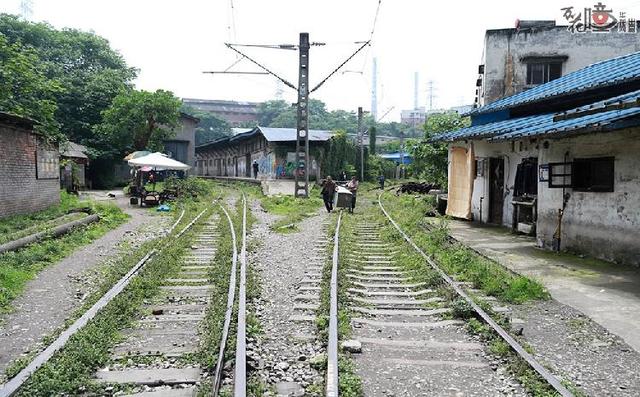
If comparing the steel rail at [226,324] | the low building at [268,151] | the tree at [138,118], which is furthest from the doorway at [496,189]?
the tree at [138,118]

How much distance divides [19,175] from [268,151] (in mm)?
24014

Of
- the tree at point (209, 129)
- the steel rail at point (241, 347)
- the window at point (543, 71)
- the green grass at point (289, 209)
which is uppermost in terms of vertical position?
the tree at point (209, 129)

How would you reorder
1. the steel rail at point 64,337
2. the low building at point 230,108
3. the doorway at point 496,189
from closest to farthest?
the steel rail at point 64,337 → the doorway at point 496,189 → the low building at point 230,108

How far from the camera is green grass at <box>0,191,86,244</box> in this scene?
11.8 m

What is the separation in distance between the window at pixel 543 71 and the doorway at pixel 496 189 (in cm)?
878

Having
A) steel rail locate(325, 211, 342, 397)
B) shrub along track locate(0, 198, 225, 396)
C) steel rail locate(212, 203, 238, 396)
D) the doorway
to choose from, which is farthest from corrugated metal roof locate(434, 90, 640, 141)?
shrub along track locate(0, 198, 225, 396)

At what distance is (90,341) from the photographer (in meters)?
5.21

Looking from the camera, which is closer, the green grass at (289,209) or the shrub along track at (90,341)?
the shrub along track at (90,341)

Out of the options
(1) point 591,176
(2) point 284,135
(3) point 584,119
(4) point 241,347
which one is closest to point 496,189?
(1) point 591,176

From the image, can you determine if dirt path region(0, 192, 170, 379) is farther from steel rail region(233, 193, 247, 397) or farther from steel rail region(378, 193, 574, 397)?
steel rail region(378, 193, 574, 397)

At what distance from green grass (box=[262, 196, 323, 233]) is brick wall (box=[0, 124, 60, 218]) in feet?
23.6

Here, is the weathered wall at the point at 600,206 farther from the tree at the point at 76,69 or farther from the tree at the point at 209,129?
the tree at the point at 209,129

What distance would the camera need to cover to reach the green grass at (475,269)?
7.61m

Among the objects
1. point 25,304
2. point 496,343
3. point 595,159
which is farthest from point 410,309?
point 595,159
